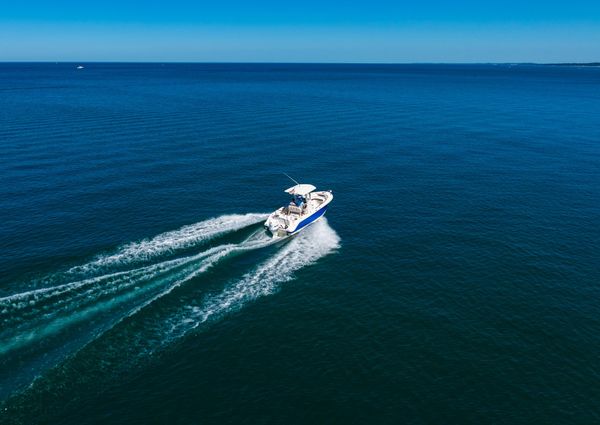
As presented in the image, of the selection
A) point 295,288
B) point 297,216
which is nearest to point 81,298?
point 295,288

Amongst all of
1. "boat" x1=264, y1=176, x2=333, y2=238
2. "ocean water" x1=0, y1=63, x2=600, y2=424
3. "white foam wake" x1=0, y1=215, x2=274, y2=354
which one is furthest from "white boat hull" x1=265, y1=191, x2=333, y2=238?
"white foam wake" x1=0, y1=215, x2=274, y2=354

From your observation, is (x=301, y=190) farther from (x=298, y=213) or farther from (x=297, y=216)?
(x=297, y=216)

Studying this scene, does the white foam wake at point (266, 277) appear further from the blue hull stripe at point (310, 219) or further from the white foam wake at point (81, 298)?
the white foam wake at point (81, 298)

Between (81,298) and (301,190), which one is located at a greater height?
(301,190)

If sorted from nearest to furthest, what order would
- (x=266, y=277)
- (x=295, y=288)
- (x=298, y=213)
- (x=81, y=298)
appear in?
(x=81, y=298) < (x=295, y=288) < (x=266, y=277) < (x=298, y=213)

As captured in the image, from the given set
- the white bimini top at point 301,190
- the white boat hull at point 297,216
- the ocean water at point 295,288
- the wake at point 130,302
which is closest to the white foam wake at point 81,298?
the wake at point 130,302

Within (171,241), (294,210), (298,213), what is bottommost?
(171,241)

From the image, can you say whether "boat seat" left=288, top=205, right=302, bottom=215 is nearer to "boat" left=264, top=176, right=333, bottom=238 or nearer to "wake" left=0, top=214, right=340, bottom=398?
"boat" left=264, top=176, right=333, bottom=238
